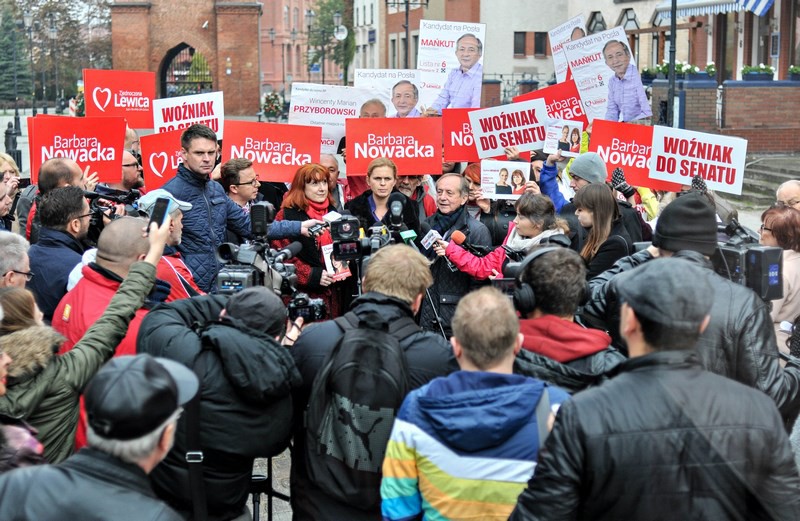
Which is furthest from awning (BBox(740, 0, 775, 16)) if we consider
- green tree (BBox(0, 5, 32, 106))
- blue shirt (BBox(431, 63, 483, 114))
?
green tree (BBox(0, 5, 32, 106))

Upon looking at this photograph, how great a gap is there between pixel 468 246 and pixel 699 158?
2.63m

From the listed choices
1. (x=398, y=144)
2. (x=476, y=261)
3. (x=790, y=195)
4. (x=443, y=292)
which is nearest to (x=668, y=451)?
(x=476, y=261)

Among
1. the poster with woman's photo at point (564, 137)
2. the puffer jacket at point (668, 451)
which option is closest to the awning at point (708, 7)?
the poster with woman's photo at point (564, 137)

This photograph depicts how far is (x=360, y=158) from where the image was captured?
905 centimetres

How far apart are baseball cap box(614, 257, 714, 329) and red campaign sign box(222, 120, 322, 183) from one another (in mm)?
6541

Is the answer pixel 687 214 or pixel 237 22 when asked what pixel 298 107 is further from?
pixel 237 22

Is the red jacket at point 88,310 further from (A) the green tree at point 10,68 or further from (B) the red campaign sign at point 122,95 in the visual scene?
(A) the green tree at point 10,68

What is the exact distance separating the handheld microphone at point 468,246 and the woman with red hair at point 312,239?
94cm

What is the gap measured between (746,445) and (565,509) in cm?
55

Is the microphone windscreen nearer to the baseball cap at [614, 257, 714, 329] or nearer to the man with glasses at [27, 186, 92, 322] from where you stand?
the man with glasses at [27, 186, 92, 322]

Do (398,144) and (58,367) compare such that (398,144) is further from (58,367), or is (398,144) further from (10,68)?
(10,68)

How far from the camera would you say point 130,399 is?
270cm

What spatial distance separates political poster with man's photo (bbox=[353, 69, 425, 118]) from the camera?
10984 millimetres

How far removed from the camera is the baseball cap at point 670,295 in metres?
2.93
